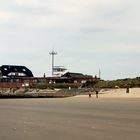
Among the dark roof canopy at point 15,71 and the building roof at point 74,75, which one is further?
the dark roof canopy at point 15,71

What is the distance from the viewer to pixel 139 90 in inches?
2498

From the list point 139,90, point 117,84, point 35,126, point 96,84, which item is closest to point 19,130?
point 35,126

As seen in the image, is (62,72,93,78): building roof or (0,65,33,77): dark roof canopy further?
(0,65,33,77): dark roof canopy

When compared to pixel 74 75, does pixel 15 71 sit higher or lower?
higher

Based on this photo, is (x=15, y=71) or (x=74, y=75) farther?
(x=15, y=71)

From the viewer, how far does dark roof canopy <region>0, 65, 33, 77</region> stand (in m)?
119

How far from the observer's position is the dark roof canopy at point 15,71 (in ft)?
389

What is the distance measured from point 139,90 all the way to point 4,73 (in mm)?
61251

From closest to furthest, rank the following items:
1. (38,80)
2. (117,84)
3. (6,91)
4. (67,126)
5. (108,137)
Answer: (108,137) → (67,126) → (117,84) → (6,91) → (38,80)

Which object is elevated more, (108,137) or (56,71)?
(56,71)

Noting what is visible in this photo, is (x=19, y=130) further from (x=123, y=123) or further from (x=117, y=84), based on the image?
(x=117, y=84)

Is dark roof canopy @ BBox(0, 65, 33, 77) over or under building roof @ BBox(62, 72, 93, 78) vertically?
over

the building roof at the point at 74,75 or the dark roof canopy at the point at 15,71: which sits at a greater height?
the dark roof canopy at the point at 15,71

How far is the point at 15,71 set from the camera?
122m
